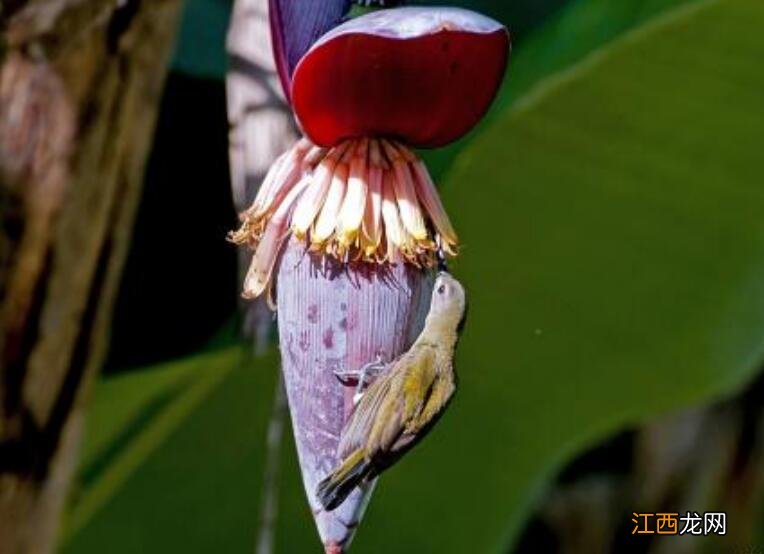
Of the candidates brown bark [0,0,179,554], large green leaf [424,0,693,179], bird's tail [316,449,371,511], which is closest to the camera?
bird's tail [316,449,371,511]

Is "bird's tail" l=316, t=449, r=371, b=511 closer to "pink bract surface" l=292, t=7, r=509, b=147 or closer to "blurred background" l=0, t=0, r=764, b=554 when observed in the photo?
"pink bract surface" l=292, t=7, r=509, b=147

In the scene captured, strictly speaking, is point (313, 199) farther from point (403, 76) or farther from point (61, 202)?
point (61, 202)

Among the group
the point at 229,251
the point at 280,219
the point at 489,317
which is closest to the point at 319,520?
the point at 280,219

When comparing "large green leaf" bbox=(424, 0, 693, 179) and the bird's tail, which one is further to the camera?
"large green leaf" bbox=(424, 0, 693, 179)

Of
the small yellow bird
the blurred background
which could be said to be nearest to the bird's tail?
the small yellow bird

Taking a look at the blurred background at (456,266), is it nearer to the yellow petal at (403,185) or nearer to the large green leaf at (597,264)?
the large green leaf at (597,264)

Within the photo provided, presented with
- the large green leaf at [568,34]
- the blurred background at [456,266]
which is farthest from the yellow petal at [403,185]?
the large green leaf at [568,34]

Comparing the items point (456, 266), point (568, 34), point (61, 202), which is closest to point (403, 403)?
point (456, 266)
